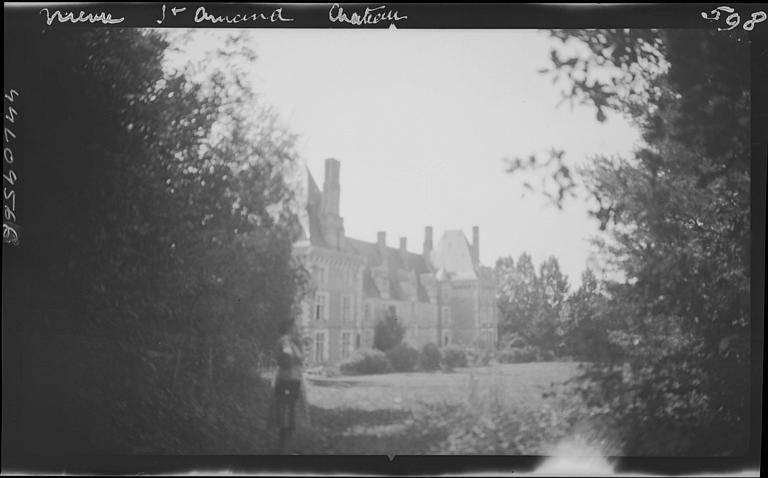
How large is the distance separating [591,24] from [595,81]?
0.43m

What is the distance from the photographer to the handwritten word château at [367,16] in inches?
157

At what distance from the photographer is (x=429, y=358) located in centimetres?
399

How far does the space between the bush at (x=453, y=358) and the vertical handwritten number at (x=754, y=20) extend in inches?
133

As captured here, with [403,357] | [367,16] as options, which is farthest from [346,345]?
[367,16]

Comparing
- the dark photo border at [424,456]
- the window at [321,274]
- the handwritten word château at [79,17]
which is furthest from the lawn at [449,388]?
the handwritten word château at [79,17]

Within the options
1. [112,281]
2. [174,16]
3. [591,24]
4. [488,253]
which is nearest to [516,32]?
[591,24]

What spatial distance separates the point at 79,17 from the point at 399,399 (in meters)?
3.90

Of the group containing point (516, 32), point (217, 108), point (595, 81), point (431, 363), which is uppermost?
point (516, 32)

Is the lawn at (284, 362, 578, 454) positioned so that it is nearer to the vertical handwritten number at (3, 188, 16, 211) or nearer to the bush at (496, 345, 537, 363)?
the bush at (496, 345, 537, 363)

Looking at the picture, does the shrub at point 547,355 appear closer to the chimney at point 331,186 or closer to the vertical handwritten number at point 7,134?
the chimney at point 331,186

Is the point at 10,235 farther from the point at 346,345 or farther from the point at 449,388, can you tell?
the point at 449,388

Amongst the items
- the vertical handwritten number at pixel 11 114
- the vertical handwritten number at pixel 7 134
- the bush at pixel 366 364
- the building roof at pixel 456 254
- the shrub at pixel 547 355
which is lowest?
the bush at pixel 366 364

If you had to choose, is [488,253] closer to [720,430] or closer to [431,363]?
[431,363]

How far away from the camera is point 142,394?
3877mm
